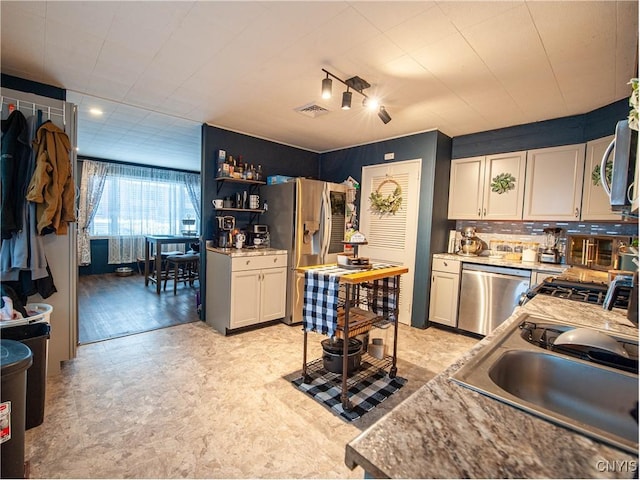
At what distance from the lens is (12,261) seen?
2146 mm

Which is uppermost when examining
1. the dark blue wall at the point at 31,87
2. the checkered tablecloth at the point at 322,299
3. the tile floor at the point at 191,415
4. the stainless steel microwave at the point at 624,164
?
the dark blue wall at the point at 31,87

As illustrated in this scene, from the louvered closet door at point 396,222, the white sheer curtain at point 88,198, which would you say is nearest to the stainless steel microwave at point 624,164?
the louvered closet door at point 396,222

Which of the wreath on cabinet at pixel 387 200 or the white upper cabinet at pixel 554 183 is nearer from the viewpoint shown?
the white upper cabinet at pixel 554 183

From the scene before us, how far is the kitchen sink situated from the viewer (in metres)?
0.83

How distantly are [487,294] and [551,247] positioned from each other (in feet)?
2.74

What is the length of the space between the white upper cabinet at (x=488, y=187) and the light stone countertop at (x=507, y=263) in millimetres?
486

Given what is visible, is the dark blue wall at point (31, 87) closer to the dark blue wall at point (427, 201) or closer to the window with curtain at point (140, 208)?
the dark blue wall at point (427, 201)

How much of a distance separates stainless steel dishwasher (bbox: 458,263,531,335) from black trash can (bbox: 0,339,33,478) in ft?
11.9

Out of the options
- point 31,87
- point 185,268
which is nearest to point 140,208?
point 185,268

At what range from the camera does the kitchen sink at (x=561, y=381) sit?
0.83 m

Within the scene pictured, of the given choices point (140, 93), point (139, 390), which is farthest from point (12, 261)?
point (140, 93)

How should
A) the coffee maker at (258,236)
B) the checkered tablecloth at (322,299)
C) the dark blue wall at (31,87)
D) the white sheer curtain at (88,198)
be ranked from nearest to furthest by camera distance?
the checkered tablecloth at (322,299) < the dark blue wall at (31,87) < the coffee maker at (258,236) < the white sheer curtain at (88,198)

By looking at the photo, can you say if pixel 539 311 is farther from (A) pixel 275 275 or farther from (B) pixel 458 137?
(B) pixel 458 137

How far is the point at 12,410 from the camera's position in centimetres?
135
